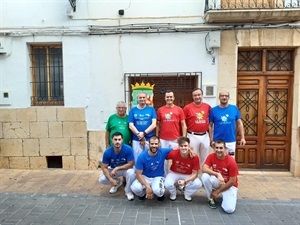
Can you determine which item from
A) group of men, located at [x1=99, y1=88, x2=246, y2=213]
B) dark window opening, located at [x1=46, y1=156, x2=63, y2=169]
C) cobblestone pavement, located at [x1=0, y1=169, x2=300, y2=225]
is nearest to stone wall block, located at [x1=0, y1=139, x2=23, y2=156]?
dark window opening, located at [x1=46, y1=156, x2=63, y2=169]

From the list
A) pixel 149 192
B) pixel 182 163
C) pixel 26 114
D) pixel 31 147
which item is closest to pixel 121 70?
pixel 26 114

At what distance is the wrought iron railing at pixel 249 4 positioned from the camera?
5586mm

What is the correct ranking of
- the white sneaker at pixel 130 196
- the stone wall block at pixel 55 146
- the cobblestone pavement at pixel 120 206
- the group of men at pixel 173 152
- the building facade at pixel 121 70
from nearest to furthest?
the cobblestone pavement at pixel 120 206
the group of men at pixel 173 152
the white sneaker at pixel 130 196
the building facade at pixel 121 70
the stone wall block at pixel 55 146

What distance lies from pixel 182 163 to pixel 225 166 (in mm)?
686

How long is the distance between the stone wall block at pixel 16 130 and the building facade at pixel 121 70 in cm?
2

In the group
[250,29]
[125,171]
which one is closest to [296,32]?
[250,29]

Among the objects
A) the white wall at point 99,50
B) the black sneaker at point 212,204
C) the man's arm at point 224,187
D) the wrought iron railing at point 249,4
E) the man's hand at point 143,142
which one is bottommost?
the black sneaker at point 212,204

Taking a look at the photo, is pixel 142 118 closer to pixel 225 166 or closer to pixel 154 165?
pixel 154 165

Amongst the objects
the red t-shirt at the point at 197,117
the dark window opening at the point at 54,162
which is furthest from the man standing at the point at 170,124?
the dark window opening at the point at 54,162

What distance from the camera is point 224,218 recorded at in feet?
12.7

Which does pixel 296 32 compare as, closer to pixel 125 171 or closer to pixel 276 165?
pixel 276 165

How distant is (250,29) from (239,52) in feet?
1.82

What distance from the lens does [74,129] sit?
625 cm

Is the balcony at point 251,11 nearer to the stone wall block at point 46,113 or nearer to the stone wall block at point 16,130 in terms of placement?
the stone wall block at point 46,113
